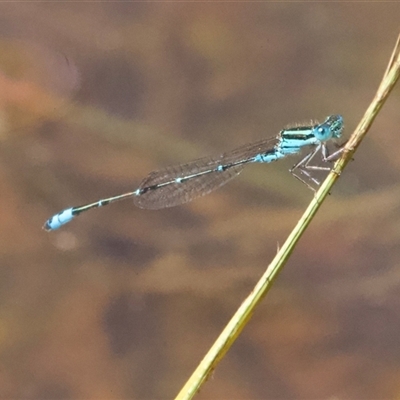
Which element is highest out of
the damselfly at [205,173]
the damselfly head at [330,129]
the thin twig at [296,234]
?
the damselfly at [205,173]

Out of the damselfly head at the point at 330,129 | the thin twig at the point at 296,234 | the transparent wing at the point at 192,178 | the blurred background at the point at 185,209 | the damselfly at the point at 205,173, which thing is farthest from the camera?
the blurred background at the point at 185,209

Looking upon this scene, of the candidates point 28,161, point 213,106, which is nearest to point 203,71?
point 213,106

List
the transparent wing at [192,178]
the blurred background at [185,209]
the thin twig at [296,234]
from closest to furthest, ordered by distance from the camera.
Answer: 1. the thin twig at [296,234]
2. the transparent wing at [192,178]
3. the blurred background at [185,209]

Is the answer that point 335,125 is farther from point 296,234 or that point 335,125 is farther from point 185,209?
point 185,209

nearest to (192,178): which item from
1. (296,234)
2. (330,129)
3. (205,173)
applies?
(205,173)

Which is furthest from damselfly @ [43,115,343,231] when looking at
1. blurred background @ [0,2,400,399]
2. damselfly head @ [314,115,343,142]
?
blurred background @ [0,2,400,399]

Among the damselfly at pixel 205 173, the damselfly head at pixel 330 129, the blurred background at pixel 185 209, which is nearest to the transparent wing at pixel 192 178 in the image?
the damselfly at pixel 205 173

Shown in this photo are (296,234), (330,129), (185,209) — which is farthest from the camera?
(185,209)

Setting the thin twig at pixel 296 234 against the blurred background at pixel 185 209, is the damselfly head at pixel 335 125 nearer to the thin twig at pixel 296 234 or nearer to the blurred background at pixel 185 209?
the thin twig at pixel 296 234
